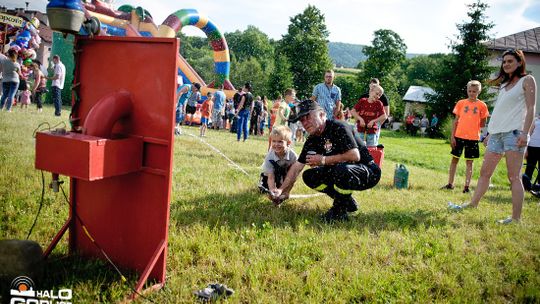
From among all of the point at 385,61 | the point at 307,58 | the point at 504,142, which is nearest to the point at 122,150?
the point at 504,142

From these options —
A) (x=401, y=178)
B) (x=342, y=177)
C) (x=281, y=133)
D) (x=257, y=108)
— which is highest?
(x=257, y=108)

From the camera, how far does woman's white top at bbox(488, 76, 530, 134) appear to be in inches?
176

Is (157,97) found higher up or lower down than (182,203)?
higher up

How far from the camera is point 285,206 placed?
466cm

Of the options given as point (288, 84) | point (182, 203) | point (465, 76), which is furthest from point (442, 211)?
point (288, 84)

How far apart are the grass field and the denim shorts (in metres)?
0.98

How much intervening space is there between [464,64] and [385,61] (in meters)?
32.8

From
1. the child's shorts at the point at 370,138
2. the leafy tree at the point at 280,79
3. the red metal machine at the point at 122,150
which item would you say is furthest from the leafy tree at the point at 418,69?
the red metal machine at the point at 122,150

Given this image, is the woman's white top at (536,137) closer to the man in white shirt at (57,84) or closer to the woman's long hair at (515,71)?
the woman's long hair at (515,71)

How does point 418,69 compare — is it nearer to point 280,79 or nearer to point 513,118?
point 280,79

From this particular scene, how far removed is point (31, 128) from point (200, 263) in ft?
25.5

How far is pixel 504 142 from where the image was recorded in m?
4.62

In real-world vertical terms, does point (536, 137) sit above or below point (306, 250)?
above

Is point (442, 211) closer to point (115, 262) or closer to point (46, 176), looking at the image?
point (115, 262)
